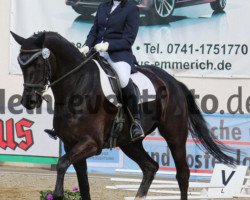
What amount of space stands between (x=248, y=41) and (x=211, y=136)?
5.50 meters

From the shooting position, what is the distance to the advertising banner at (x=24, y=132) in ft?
46.1

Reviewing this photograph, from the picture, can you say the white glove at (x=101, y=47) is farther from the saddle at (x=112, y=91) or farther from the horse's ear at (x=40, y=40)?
the horse's ear at (x=40, y=40)

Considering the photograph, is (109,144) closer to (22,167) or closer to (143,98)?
(143,98)

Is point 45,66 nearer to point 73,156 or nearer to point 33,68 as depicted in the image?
point 33,68

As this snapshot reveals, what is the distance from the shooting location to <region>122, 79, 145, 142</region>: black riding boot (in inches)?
317

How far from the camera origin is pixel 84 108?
24.8 feet

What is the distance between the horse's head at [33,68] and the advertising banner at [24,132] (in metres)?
6.79

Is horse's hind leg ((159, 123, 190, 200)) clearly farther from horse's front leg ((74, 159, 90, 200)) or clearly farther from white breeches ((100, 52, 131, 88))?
horse's front leg ((74, 159, 90, 200))

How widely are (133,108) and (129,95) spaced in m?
0.16

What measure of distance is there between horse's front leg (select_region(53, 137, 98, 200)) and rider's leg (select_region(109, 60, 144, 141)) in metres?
0.73

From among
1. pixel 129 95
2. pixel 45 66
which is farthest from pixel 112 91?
pixel 45 66

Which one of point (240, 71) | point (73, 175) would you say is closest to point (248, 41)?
point (240, 71)

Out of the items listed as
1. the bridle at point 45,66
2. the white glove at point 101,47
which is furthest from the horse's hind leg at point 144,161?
the bridle at point 45,66

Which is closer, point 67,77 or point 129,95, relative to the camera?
point 67,77
